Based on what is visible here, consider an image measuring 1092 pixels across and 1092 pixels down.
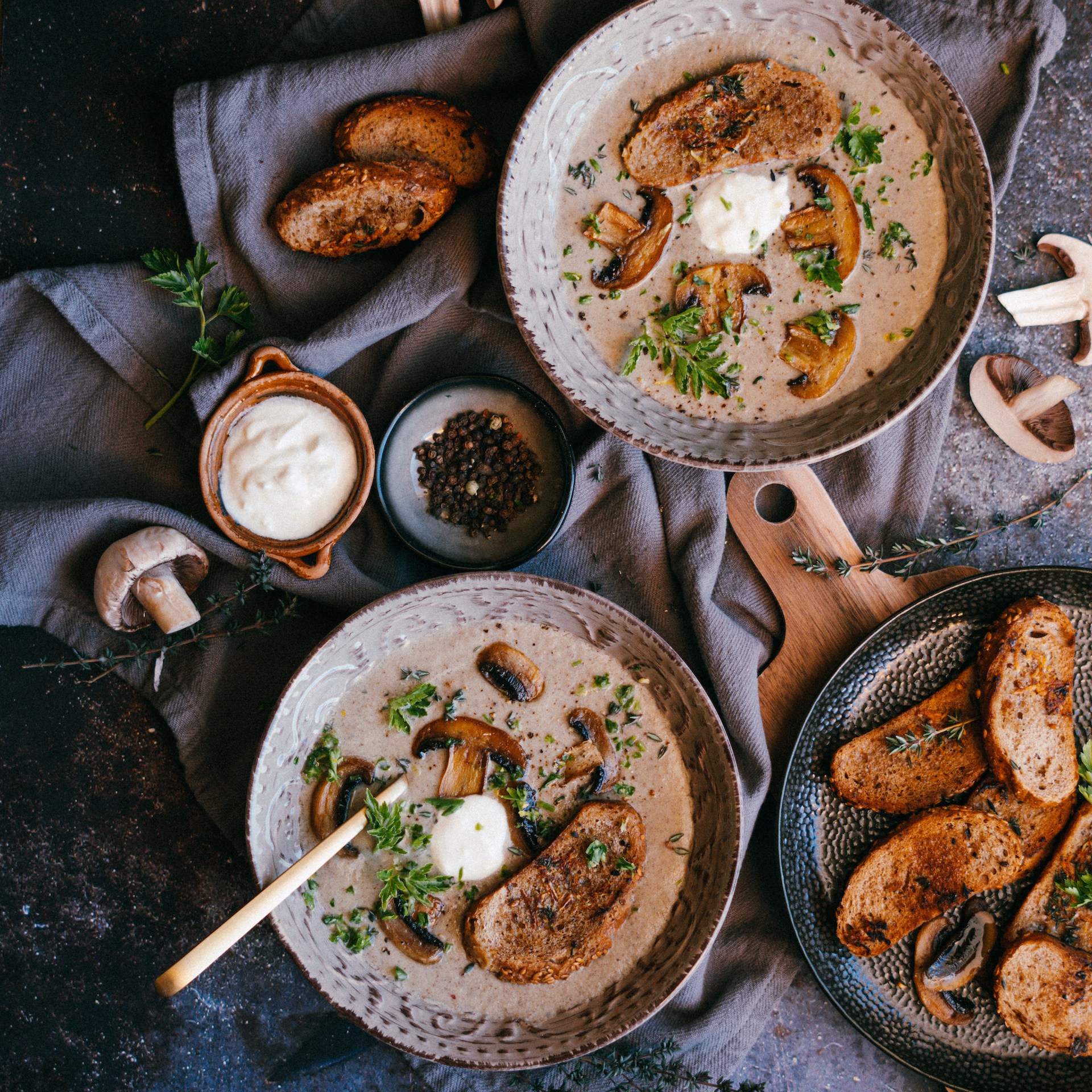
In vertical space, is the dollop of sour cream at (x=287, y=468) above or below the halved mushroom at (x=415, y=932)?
above

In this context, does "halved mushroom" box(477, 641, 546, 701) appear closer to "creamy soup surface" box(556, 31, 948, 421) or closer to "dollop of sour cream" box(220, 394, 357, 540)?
"dollop of sour cream" box(220, 394, 357, 540)

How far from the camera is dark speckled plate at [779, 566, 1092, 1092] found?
9.89 feet

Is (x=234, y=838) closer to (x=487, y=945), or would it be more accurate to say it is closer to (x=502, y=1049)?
(x=487, y=945)

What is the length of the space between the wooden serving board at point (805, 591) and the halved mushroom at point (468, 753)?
997 millimetres

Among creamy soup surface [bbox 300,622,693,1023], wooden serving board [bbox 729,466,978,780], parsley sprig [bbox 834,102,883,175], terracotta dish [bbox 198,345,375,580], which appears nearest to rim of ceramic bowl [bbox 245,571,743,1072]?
creamy soup surface [bbox 300,622,693,1023]

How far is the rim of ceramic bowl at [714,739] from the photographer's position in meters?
2.66

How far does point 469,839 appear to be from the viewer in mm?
2881

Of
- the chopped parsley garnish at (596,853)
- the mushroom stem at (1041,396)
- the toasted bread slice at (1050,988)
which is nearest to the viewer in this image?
the chopped parsley garnish at (596,853)

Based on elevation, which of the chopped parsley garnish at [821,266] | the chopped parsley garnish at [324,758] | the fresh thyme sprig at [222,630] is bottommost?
the chopped parsley garnish at [324,758]

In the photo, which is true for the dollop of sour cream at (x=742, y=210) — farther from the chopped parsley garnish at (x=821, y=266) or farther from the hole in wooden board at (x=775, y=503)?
the hole in wooden board at (x=775, y=503)

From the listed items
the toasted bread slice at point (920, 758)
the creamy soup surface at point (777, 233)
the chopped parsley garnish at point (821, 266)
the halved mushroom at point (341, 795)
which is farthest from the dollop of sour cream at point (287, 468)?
the toasted bread slice at point (920, 758)

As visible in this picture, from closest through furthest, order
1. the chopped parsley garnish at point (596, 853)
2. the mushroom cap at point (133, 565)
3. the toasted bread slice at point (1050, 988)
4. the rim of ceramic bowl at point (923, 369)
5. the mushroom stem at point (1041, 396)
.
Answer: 1. the rim of ceramic bowl at point (923, 369)
2. the mushroom cap at point (133, 565)
3. the chopped parsley garnish at point (596, 853)
4. the toasted bread slice at point (1050, 988)
5. the mushroom stem at point (1041, 396)

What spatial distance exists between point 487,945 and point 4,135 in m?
3.43

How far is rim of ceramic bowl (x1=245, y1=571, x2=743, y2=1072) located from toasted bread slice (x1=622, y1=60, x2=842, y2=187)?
1.48 meters
